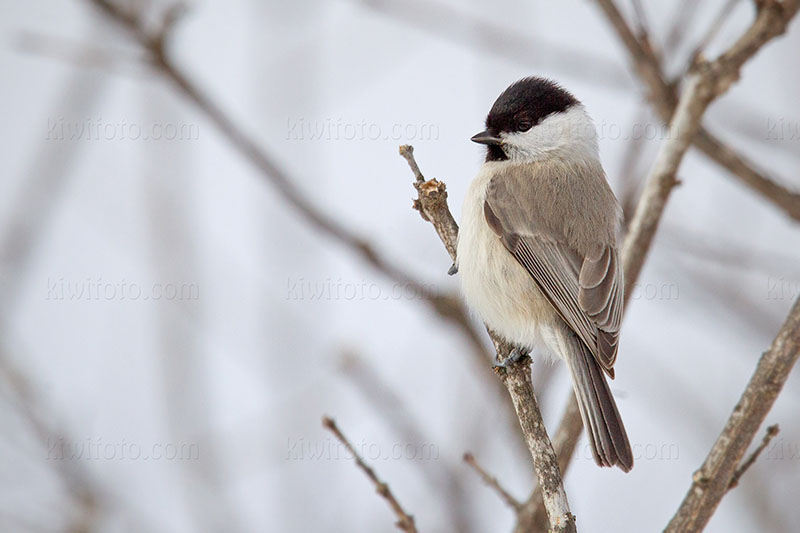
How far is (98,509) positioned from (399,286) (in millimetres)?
Answer: 1444

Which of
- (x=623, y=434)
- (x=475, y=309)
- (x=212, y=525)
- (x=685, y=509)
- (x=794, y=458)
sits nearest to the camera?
(x=685, y=509)

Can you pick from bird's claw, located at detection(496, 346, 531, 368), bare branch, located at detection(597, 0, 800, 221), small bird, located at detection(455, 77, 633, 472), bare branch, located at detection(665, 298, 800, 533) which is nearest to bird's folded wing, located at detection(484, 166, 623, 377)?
small bird, located at detection(455, 77, 633, 472)

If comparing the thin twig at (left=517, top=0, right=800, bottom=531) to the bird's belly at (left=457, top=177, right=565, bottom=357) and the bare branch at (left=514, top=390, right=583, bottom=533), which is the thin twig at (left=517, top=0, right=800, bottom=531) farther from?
the bird's belly at (left=457, top=177, right=565, bottom=357)

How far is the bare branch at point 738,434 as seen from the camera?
6.26 feet

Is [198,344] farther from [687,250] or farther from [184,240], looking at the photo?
[687,250]

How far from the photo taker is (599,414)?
8.32ft


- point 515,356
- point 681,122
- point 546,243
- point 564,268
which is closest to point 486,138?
point 546,243

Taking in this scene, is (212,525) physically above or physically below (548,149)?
below

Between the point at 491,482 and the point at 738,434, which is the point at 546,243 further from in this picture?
the point at 738,434

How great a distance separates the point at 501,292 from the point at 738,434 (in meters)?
1.25

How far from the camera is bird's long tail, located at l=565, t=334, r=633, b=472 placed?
8.00ft

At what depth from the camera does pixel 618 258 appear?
125 inches

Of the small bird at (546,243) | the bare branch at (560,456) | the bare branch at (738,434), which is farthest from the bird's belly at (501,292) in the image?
the bare branch at (738,434)

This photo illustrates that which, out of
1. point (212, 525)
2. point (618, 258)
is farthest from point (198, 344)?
point (618, 258)
